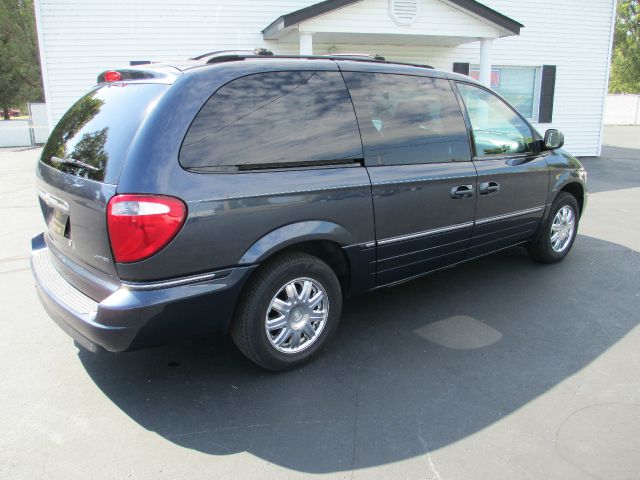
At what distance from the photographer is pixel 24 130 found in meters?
20.1

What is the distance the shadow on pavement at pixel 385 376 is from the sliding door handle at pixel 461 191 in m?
0.92

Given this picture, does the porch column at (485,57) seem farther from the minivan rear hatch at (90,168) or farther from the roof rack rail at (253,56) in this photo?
the minivan rear hatch at (90,168)

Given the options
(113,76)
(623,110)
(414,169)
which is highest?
(113,76)

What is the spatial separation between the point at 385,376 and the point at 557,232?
2863 mm

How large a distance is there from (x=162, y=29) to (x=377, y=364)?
33.7ft

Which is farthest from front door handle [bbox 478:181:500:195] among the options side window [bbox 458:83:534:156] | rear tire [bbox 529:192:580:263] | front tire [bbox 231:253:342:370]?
front tire [bbox 231:253:342:370]

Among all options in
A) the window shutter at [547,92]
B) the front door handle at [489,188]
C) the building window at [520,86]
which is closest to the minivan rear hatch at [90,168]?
the front door handle at [489,188]

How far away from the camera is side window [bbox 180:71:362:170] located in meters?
2.63

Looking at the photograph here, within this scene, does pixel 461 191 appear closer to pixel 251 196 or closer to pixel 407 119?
pixel 407 119

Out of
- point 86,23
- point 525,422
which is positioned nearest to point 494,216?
point 525,422

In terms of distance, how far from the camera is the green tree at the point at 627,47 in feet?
123

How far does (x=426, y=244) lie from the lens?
3670 millimetres

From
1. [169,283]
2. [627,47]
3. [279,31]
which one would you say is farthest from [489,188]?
[627,47]

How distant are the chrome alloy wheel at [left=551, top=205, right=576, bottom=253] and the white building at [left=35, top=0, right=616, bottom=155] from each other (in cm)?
689
